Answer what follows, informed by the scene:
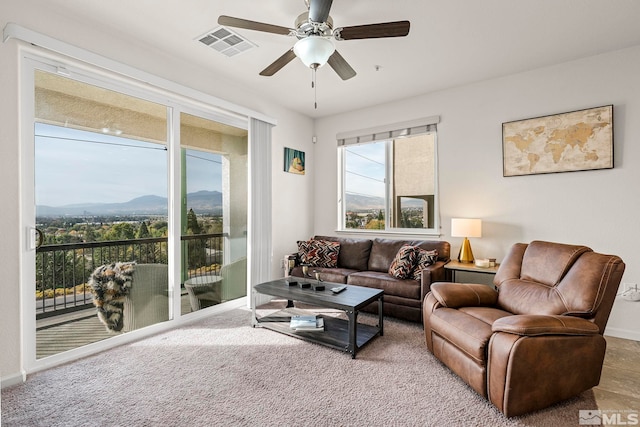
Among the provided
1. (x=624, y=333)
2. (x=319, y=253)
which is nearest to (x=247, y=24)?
(x=319, y=253)

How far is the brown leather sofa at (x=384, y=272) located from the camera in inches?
128

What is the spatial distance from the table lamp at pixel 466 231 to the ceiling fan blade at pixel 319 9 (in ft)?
8.64

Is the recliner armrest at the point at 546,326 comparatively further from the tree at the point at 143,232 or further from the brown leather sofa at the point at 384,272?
the tree at the point at 143,232

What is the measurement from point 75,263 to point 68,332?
0.57m

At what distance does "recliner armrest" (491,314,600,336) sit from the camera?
172 centimetres

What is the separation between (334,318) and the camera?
10.7ft

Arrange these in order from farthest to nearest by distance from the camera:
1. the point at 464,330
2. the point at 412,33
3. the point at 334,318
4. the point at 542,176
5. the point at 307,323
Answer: the point at 542,176, the point at 334,318, the point at 307,323, the point at 412,33, the point at 464,330

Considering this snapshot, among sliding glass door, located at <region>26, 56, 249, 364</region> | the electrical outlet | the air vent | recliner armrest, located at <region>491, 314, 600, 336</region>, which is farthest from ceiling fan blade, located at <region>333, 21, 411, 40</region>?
the electrical outlet

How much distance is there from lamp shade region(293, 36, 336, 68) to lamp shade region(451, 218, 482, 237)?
2413mm

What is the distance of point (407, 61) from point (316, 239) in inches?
107

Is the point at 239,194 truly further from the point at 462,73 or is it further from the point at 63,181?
the point at 462,73

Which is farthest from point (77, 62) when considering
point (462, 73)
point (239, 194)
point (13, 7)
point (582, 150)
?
point (582, 150)

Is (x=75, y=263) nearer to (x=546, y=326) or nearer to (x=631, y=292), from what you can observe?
(x=546, y=326)

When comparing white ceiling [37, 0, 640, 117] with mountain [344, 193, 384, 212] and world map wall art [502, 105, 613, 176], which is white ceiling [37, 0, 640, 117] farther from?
mountain [344, 193, 384, 212]
